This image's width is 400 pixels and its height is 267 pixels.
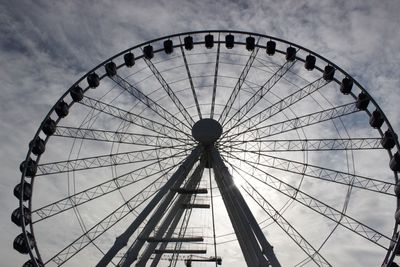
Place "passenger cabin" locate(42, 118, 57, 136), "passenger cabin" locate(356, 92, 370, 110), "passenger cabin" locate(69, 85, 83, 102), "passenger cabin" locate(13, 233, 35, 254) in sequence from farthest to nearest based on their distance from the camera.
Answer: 1. "passenger cabin" locate(69, 85, 83, 102)
2. "passenger cabin" locate(356, 92, 370, 110)
3. "passenger cabin" locate(42, 118, 57, 136)
4. "passenger cabin" locate(13, 233, 35, 254)

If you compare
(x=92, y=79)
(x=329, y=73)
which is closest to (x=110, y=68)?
(x=92, y=79)

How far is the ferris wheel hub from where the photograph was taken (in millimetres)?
23922

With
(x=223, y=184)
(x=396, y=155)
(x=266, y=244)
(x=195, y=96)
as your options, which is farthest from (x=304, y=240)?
(x=195, y=96)

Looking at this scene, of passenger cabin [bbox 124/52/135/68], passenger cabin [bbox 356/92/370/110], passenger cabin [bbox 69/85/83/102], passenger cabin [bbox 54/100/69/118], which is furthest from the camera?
passenger cabin [bbox 124/52/135/68]

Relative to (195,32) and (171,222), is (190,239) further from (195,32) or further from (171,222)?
(195,32)

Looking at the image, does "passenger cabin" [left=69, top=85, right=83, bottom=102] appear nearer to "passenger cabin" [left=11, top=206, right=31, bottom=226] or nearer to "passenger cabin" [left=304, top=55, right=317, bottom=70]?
"passenger cabin" [left=11, top=206, right=31, bottom=226]

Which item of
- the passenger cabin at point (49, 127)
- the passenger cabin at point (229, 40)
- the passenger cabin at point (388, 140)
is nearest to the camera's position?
the passenger cabin at point (388, 140)

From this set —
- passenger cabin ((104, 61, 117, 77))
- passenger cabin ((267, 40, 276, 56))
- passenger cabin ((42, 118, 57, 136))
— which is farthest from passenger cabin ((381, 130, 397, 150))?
passenger cabin ((42, 118, 57, 136))

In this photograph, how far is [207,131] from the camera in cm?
2411

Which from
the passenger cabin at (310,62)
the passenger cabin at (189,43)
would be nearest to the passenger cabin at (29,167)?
the passenger cabin at (189,43)

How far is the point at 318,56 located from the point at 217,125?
334 inches

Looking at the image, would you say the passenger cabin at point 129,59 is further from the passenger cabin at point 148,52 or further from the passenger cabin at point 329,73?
the passenger cabin at point 329,73

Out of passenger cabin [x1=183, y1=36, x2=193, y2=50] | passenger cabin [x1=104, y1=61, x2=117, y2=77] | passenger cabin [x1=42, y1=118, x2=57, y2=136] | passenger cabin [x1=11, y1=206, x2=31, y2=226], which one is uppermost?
passenger cabin [x1=183, y1=36, x2=193, y2=50]

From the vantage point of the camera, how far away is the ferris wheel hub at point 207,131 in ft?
78.5
